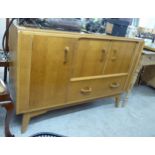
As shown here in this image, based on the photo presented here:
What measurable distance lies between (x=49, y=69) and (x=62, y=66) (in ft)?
0.33

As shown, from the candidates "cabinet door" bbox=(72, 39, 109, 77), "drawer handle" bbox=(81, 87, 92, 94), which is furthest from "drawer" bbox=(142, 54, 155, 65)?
"drawer handle" bbox=(81, 87, 92, 94)

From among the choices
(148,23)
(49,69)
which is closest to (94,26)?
(49,69)

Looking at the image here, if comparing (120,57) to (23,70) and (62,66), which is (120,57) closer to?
(62,66)

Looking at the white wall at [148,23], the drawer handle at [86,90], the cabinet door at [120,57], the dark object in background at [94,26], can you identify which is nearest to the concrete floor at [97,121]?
the drawer handle at [86,90]

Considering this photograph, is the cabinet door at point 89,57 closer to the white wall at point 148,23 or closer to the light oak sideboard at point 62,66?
the light oak sideboard at point 62,66

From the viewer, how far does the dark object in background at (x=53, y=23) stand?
1.17 m

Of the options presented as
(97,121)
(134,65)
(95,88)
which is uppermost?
(134,65)

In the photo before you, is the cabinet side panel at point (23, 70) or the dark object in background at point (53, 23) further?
the dark object in background at point (53, 23)

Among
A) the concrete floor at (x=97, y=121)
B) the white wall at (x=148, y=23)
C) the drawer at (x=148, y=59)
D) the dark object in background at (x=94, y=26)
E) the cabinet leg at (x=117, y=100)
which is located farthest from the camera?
the white wall at (x=148, y=23)

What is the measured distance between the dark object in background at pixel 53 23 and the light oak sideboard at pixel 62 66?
0.09 meters

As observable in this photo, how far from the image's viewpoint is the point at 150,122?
5.86ft

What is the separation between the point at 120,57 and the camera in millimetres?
1605

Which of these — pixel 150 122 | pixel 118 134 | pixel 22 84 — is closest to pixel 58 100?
pixel 22 84

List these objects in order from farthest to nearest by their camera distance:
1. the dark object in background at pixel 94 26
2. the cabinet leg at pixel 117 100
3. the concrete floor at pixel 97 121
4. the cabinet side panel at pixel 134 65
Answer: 1. the cabinet leg at pixel 117 100
2. the cabinet side panel at pixel 134 65
3. the dark object in background at pixel 94 26
4. the concrete floor at pixel 97 121
